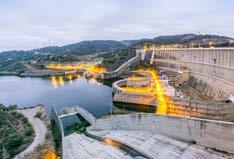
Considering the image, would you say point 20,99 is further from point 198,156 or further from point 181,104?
point 198,156

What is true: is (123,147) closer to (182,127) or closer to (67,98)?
(182,127)

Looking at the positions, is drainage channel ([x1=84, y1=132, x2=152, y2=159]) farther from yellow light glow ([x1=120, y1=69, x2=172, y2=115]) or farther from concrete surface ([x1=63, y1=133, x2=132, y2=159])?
yellow light glow ([x1=120, y1=69, x2=172, y2=115])

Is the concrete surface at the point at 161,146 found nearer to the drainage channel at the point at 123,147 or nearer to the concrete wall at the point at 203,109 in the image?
the drainage channel at the point at 123,147

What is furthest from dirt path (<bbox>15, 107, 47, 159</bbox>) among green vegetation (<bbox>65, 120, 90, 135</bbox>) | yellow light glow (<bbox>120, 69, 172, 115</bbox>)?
yellow light glow (<bbox>120, 69, 172, 115</bbox>)

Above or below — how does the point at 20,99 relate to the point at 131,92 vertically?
below

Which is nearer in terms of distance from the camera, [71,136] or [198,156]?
[198,156]

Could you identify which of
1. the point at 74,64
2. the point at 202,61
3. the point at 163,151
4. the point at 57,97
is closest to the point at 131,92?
the point at 202,61
